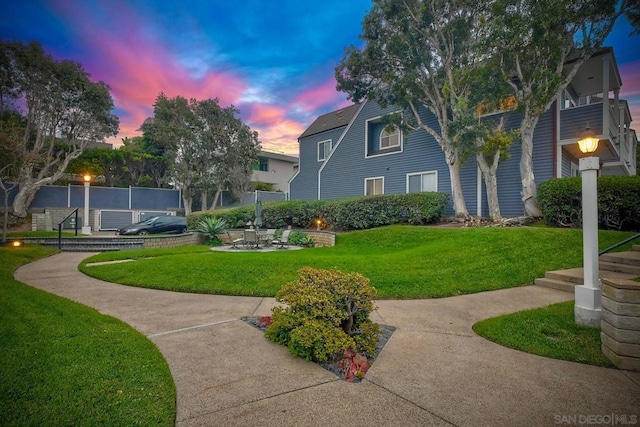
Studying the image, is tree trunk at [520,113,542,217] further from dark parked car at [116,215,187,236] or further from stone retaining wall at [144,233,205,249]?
dark parked car at [116,215,187,236]

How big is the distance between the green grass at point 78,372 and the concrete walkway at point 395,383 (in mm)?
207

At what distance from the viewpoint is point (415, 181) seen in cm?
1603

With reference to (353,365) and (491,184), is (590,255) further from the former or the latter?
(491,184)

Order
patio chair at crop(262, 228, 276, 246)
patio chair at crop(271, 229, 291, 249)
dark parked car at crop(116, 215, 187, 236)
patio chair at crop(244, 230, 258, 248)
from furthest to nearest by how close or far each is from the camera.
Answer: dark parked car at crop(116, 215, 187, 236) → patio chair at crop(262, 228, 276, 246) → patio chair at crop(271, 229, 291, 249) → patio chair at crop(244, 230, 258, 248)

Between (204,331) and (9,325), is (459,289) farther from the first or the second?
(9,325)

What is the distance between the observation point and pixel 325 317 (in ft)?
11.3

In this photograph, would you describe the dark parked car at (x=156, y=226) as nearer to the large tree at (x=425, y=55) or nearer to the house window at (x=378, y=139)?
the house window at (x=378, y=139)

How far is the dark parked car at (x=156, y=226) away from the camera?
17.5m

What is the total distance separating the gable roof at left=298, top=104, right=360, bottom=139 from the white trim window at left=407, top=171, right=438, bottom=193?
24.8 feet

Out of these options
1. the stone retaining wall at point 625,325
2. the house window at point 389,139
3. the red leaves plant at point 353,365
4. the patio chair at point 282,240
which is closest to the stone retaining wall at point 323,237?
the patio chair at point 282,240

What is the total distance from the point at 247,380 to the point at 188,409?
0.56 m

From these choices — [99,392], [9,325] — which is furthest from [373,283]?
[9,325]

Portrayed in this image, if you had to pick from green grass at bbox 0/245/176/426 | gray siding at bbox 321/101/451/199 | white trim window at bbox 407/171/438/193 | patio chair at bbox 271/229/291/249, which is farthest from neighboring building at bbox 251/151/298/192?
green grass at bbox 0/245/176/426

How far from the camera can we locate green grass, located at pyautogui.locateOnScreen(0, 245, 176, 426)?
7.31 feet
